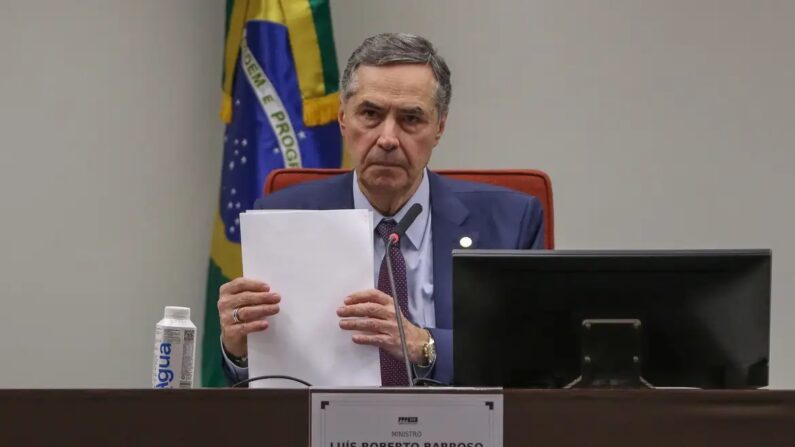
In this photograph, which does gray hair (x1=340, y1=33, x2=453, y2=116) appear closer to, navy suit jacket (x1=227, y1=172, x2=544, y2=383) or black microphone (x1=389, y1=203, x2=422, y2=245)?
navy suit jacket (x1=227, y1=172, x2=544, y2=383)

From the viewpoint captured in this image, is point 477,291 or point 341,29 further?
point 341,29

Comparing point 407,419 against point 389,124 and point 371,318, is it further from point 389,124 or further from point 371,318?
point 389,124

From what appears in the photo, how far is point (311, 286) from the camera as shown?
1.76 meters

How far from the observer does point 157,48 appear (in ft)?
11.0

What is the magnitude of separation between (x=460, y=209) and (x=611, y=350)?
849 millimetres

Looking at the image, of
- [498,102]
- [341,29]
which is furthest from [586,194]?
[341,29]

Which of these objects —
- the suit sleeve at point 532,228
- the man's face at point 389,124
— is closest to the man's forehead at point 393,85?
the man's face at point 389,124

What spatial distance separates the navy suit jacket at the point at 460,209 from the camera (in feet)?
7.36

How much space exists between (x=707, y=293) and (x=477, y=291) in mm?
326

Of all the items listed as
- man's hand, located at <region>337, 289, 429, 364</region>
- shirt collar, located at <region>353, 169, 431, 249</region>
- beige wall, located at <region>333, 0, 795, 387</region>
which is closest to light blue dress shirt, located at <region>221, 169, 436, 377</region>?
shirt collar, located at <region>353, 169, 431, 249</region>

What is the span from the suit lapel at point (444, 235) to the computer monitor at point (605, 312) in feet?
2.15

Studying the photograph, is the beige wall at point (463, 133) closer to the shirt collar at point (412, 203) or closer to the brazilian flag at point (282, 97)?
the brazilian flag at point (282, 97)

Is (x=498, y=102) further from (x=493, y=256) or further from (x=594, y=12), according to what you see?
(x=493, y=256)

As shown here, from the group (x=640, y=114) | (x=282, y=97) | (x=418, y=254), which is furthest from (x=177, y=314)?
(x=640, y=114)
